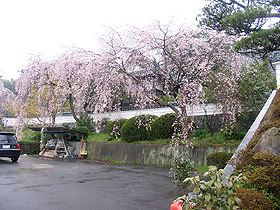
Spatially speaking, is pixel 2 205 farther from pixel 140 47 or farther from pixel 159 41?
pixel 159 41

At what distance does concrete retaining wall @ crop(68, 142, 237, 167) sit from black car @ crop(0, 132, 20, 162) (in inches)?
200

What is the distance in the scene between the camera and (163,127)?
12.7 metres

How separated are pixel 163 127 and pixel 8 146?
8.03 meters

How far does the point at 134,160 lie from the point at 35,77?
778cm

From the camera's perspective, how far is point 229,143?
391 inches

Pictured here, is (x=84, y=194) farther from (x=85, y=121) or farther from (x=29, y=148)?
(x=29, y=148)

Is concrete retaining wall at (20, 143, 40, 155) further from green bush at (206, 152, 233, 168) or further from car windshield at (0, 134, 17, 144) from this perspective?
green bush at (206, 152, 233, 168)

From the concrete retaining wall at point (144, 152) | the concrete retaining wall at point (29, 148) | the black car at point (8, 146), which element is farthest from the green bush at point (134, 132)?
the concrete retaining wall at point (29, 148)

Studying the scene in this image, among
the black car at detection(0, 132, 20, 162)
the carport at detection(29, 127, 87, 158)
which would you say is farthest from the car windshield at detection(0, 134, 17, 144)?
the carport at detection(29, 127, 87, 158)

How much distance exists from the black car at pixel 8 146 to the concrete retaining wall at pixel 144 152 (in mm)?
5083

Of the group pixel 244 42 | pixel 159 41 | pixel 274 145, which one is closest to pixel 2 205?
pixel 274 145

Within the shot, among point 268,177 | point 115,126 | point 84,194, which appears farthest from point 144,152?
point 268,177

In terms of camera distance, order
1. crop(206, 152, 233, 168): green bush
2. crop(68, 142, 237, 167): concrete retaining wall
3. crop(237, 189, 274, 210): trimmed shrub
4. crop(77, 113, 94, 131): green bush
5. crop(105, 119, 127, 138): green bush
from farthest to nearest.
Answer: crop(77, 113, 94, 131): green bush < crop(105, 119, 127, 138): green bush < crop(68, 142, 237, 167): concrete retaining wall < crop(206, 152, 233, 168): green bush < crop(237, 189, 274, 210): trimmed shrub

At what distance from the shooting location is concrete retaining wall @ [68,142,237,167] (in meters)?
10.2
